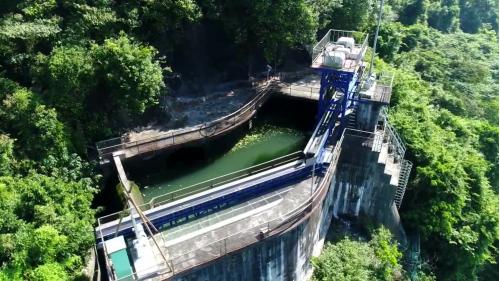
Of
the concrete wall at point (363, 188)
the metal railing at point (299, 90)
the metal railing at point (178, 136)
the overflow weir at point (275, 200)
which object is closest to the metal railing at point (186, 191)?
the overflow weir at point (275, 200)

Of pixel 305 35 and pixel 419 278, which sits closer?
pixel 419 278

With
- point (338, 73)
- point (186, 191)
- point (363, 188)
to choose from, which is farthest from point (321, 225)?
point (338, 73)

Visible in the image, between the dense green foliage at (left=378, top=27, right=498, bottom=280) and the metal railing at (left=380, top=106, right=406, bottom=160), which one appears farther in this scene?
the dense green foliage at (left=378, top=27, right=498, bottom=280)

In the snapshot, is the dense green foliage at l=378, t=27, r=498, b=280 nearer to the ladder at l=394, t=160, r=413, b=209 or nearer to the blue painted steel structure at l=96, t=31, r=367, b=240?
the ladder at l=394, t=160, r=413, b=209

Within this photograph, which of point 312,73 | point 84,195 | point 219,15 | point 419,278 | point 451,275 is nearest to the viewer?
point 84,195

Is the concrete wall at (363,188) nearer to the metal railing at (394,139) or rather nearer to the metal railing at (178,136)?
the metal railing at (394,139)

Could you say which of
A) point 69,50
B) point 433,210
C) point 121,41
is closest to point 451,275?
point 433,210

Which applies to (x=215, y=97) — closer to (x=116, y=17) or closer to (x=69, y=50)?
(x=116, y=17)

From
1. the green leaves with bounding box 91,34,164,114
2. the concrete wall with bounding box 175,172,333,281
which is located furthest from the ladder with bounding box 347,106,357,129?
the green leaves with bounding box 91,34,164,114
